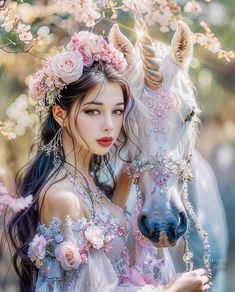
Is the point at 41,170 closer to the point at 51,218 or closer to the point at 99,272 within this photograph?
the point at 51,218

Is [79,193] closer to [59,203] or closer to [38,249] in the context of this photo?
[59,203]

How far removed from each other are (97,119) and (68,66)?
167 millimetres

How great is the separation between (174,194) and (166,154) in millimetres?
114

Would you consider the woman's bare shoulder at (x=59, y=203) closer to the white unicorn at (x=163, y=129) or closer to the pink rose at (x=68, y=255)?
the pink rose at (x=68, y=255)

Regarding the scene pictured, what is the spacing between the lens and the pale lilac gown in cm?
176

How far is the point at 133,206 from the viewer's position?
220cm

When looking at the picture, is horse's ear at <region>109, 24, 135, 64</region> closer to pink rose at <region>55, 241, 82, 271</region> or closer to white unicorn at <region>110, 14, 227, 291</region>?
white unicorn at <region>110, 14, 227, 291</region>

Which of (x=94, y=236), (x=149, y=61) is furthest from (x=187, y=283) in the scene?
(x=149, y=61)

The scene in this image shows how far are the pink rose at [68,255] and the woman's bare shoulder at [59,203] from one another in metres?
0.07

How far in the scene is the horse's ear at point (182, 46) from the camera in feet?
6.57

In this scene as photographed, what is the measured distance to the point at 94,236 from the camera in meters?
1.76

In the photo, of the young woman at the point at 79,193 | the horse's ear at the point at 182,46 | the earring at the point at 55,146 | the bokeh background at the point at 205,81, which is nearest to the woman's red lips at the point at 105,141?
the young woman at the point at 79,193

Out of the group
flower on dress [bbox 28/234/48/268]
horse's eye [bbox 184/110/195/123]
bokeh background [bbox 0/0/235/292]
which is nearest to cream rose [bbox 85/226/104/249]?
flower on dress [bbox 28/234/48/268]

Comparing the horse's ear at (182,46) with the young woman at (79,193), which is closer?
the young woman at (79,193)
